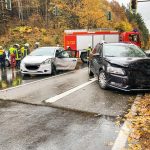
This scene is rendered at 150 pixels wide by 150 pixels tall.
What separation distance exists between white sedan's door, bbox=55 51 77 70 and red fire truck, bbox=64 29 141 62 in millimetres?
10884

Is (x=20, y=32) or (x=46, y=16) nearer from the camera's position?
(x=20, y=32)

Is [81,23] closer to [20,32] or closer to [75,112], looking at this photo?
[20,32]

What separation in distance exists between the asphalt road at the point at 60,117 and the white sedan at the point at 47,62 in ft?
14.9

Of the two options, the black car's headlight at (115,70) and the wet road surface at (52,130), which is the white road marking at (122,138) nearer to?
the wet road surface at (52,130)

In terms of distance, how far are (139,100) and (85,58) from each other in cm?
1914

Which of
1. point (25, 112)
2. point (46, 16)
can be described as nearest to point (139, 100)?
point (25, 112)

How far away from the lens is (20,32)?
54.5m

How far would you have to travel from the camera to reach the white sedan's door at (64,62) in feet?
61.3

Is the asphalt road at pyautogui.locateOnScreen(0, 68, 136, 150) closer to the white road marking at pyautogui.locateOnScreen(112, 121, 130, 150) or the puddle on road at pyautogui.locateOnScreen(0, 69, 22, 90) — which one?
the white road marking at pyautogui.locateOnScreen(112, 121, 130, 150)

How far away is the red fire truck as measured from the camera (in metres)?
30.6

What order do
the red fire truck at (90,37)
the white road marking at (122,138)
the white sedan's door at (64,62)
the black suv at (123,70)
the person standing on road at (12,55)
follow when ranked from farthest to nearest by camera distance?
the red fire truck at (90,37), the person standing on road at (12,55), the white sedan's door at (64,62), the black suv at (123,70), the white road marking at (122,138)

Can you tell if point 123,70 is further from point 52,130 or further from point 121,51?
point 52,130

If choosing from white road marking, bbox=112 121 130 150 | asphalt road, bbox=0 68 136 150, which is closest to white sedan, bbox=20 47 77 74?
asphalt road, bbox=0 68 136 150

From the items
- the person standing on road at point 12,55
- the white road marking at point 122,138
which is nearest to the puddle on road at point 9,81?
the person standing on road at point 12,55
